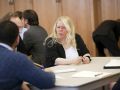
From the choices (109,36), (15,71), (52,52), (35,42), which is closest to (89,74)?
(15,71)

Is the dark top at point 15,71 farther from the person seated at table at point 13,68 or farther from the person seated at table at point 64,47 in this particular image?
the person seated at table at point 64,47

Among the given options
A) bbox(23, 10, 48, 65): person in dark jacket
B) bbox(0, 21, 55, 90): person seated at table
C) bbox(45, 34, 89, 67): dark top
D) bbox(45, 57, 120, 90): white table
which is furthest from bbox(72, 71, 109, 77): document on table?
bbox(23, 10, 48, 65): person in dark jacket

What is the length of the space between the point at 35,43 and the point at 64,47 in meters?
0.75

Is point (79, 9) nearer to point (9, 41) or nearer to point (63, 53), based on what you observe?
point (63, 53)

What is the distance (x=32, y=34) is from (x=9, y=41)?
193 centimetres

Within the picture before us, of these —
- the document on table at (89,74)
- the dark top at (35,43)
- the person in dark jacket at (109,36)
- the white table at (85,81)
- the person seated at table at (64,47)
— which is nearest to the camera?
the white table at (85,81)

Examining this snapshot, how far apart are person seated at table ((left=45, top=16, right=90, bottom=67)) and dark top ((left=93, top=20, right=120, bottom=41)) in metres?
0.87

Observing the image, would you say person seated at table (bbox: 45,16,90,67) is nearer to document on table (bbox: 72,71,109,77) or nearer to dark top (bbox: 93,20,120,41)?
document on table (bbox: 72,71,109,77)

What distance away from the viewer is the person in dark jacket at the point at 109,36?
4.55 m

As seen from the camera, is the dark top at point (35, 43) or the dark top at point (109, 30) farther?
the dark top at point (109, 30)

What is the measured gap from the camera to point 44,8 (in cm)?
594

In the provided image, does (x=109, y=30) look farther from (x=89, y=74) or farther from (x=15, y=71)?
(x=15, y=71)

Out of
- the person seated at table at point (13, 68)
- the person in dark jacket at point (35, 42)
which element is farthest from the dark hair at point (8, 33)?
the person in dark jacket at point (35, 42)

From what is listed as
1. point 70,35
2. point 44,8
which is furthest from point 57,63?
point 44,8
